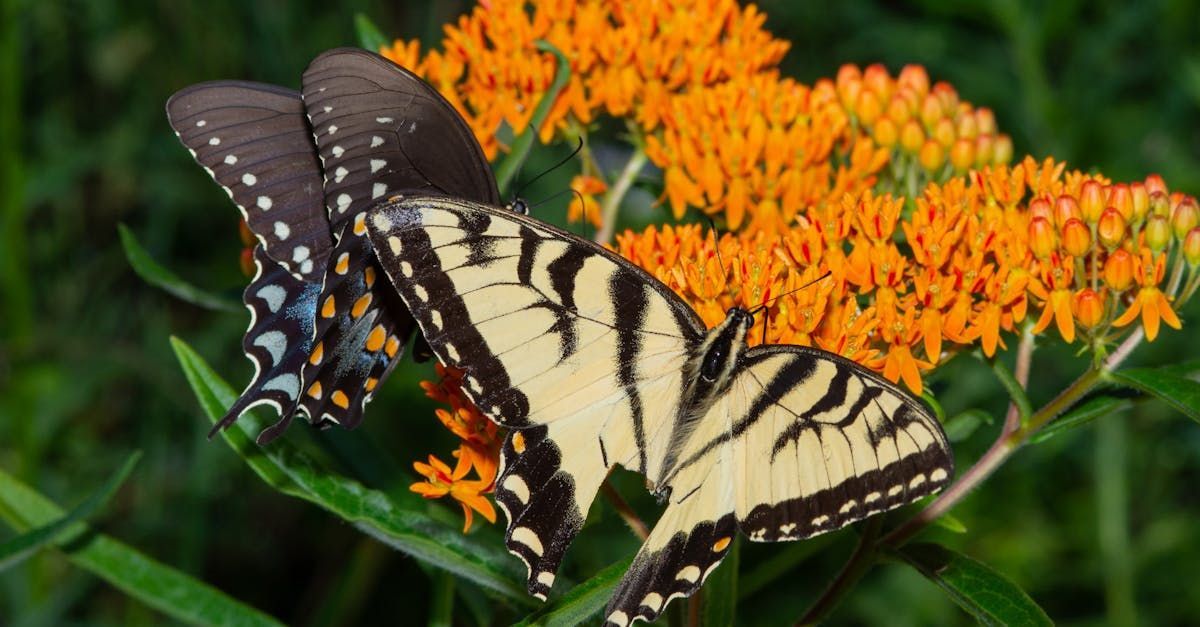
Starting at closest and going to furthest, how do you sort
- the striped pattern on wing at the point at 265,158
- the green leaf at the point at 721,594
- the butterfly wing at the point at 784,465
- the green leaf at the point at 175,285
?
the butterfly wing at the point at 784,465 → the green leaf at the point at 721,594 → the striped pattern on wing at the point at 265,158 → the green leaf at the point at 175,285

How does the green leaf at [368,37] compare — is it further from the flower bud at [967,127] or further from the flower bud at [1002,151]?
the flower bud at [1002,151]

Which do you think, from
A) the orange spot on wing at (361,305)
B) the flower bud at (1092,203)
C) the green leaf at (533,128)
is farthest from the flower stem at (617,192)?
the flower bud at (1092,203)

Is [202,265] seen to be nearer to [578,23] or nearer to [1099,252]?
[578,23]

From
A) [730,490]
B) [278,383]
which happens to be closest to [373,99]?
[278,383]

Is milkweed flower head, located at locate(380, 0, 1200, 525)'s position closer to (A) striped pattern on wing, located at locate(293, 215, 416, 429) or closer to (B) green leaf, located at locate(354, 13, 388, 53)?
(B) green leaf, located at locate(354, 13, 388, 53)

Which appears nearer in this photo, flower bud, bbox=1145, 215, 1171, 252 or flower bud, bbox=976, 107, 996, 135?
flower bud, bbox=1145, 215, 1171, 252

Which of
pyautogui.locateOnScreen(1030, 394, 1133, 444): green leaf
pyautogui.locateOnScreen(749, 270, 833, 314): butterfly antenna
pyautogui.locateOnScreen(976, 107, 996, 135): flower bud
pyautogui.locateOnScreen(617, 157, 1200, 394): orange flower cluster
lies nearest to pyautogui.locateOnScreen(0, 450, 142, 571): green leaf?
pyautogui.locateOnScreen(617, 157, 1200, 394): orange flower cluster
